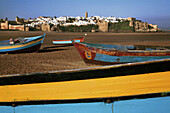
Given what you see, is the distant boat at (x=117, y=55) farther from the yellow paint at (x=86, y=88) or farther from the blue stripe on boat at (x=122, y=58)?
the yellow paint at (x=86, y=88)

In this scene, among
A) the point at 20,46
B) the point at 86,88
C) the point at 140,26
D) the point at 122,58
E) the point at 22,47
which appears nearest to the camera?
the point at 86,88

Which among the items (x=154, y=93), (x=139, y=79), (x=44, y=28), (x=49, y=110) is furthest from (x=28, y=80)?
(x=44, y=28)

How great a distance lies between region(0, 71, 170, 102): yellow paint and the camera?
280 cm

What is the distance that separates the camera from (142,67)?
2.81 meters

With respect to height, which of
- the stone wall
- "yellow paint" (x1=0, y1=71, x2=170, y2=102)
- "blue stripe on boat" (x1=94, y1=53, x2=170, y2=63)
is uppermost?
the stone wall

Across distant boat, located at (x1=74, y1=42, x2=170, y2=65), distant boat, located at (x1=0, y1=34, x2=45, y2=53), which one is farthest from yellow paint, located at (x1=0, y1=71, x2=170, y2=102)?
distant boat, located at (x1=0, y1=34, x2=45, y2=53)

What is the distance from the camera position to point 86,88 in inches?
112

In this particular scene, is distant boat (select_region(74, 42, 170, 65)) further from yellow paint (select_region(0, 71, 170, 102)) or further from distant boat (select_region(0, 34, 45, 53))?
distant boat (select_region(0, 34, 45, 53))

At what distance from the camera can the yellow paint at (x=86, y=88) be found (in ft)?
9.19

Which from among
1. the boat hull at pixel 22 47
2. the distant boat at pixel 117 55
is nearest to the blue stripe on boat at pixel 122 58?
the distant boat at pixel 117 55

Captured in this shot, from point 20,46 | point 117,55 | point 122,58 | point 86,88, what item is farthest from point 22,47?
point 86,88

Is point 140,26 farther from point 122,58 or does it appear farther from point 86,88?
point 86,88

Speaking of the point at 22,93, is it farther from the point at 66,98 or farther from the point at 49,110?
the point at 66,98

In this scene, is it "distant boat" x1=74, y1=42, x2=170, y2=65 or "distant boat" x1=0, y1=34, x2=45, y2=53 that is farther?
"distant boat" x1=0, y1=34, x2=45, y2=53
